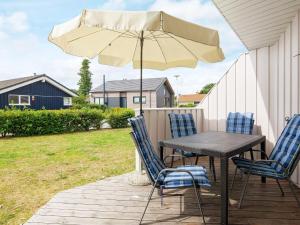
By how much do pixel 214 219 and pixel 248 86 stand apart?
3685mm

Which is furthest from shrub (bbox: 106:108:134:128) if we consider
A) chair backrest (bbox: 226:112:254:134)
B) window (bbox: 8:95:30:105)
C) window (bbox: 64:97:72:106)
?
chair backrest (bbox: 226:112:254:134)

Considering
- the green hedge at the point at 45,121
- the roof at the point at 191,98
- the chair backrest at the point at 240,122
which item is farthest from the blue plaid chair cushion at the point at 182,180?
the roof at the point at 191,98

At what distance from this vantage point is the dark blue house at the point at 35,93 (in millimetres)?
20672

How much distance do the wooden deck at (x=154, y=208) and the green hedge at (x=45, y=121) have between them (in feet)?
29.0

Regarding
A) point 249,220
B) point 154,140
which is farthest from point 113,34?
point 249,220

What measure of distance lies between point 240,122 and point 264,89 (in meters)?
0.85

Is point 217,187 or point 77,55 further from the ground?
point 77,55

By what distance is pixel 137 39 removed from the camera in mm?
4434

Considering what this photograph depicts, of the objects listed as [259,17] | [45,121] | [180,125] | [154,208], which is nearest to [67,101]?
[45,121]

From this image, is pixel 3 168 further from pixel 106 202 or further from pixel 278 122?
pixel 278 122

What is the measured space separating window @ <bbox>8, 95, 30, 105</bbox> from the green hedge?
33.9 ft

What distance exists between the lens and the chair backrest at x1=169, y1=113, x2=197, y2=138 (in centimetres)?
506

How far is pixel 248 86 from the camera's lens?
571cm

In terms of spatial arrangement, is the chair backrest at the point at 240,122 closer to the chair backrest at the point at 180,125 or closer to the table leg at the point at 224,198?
the chair backrest at the point at 180,125
